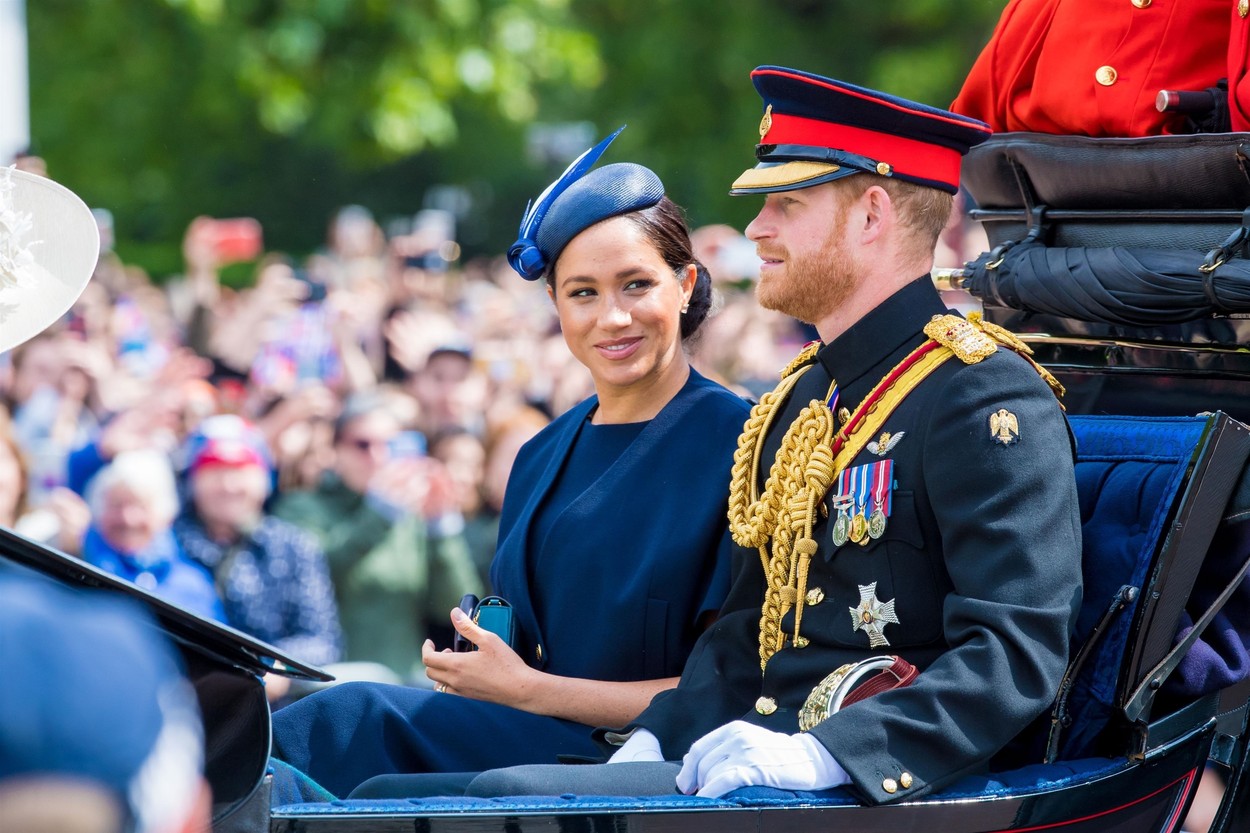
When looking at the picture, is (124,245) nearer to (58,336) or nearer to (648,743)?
(58,336)

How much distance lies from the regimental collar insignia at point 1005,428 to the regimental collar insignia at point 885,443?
0.18 metres

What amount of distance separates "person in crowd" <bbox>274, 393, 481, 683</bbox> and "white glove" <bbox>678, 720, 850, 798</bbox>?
3.81 m

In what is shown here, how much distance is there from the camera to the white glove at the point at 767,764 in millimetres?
2385

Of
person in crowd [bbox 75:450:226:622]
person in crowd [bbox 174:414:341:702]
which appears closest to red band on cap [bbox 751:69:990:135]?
person in crowd [bbox 75:450:226:622]

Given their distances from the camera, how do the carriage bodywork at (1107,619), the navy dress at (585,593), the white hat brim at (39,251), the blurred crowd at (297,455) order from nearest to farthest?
the carriage bodywork at (1107,619) < the white hat brim at (39,251) < the navy dress at (585,593) < the blurred crowd at (297,455)

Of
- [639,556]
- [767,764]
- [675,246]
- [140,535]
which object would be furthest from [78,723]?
[140,535]

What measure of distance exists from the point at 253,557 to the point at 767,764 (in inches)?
148

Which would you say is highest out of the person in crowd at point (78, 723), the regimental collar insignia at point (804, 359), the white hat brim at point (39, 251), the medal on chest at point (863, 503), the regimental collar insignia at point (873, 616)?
the white hat brim at point (39, 251)

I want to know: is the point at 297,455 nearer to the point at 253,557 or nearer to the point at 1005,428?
the point at 253,557

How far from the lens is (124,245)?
1711cm

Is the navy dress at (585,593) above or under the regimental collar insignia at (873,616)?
above

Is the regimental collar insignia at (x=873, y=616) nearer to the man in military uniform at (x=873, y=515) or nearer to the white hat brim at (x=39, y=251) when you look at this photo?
the man in military uniform at (x=873, y=515)

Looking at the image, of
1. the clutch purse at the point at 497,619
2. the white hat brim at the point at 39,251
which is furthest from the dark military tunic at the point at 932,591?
the white hat brim at the point at 39,251

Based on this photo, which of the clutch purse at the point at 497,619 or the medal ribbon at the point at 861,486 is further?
the clutch purse at the point at 497,619
